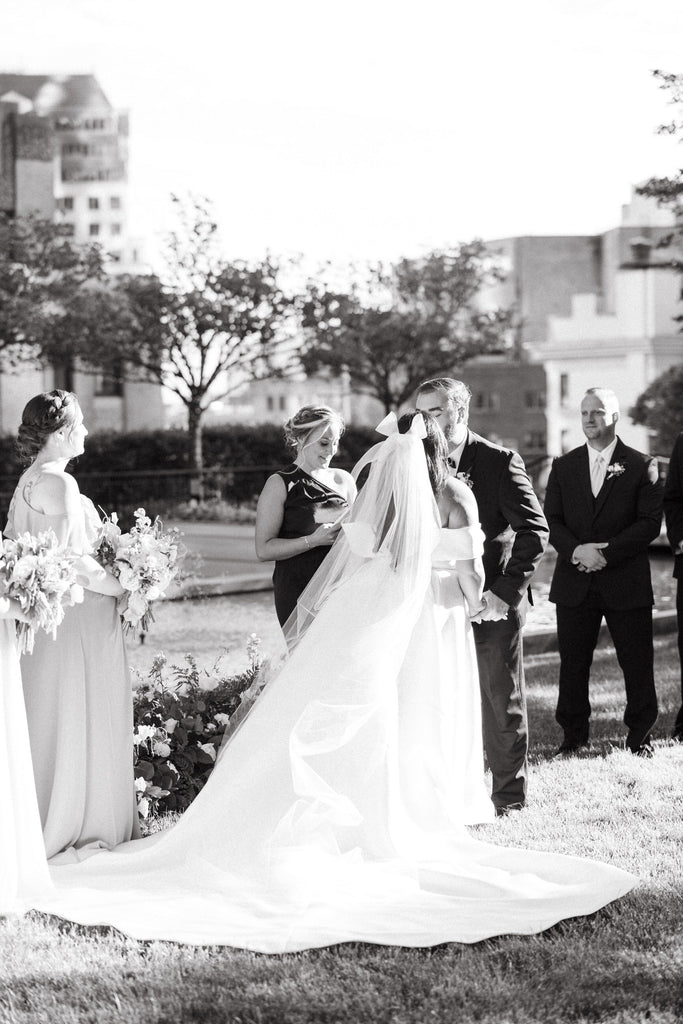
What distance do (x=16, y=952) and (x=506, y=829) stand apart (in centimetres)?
235

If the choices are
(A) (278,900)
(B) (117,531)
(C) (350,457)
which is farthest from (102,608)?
(C) (350,457)

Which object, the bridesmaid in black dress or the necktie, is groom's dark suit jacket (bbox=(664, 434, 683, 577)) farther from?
the bridesmaid in black dress

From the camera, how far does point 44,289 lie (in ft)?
91.6

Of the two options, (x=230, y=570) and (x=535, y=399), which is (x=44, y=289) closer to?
(x=230, y=570)

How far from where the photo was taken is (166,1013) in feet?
11.9

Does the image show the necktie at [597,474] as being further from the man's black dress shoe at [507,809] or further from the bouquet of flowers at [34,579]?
the bouquet of flowers at [34,579]

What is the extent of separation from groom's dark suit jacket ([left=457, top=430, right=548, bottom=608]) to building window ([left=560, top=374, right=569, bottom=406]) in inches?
1874

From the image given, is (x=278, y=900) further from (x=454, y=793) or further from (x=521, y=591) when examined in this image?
(x=521, y=591)

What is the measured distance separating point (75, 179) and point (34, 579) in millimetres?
45006

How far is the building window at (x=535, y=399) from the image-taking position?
2462 inches

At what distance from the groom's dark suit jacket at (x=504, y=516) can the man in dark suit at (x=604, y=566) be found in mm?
1184

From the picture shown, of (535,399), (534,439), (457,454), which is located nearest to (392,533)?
(457,454)

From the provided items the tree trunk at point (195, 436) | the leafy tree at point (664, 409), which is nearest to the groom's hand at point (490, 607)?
the tree trunk at point (195, 436)

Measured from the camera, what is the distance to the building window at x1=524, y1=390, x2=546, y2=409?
205ft
